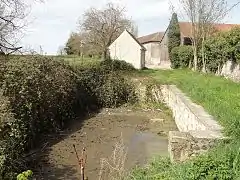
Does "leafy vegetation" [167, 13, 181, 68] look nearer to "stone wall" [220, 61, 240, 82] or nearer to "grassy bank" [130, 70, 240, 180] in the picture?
"stone wall" [220, 61, 240, 82]

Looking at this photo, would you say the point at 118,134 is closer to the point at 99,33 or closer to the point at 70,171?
the point at 70,171

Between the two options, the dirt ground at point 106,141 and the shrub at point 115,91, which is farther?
the shrub at point 115,91

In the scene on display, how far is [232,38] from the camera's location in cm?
2561

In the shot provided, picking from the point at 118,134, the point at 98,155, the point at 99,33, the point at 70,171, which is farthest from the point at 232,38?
the point at 99,33

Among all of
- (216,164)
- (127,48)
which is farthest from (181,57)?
(216,164)

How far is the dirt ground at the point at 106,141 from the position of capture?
11047 millimetres

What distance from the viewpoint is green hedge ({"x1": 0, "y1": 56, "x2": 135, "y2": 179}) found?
10.2 m

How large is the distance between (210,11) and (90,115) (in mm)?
18796

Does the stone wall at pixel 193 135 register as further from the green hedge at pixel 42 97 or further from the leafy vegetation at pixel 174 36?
the leafy vegetation at pixel 174 36

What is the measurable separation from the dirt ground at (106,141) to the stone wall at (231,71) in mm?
6470

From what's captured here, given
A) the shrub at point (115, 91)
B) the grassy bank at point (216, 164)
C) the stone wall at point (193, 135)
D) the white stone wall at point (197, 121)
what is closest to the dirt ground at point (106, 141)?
the shrub at point (115, 91)

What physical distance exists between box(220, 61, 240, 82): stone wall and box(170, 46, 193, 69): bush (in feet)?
40.7

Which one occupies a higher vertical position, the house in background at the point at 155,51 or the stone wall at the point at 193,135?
the house in background at the point at 155,51

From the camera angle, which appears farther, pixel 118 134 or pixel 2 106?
pixel 118 134
